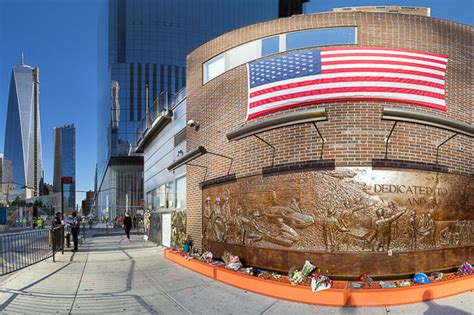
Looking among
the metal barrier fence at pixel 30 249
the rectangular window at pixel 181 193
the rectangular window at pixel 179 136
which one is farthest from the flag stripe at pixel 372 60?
the metal barrier fence at pixel 30 249

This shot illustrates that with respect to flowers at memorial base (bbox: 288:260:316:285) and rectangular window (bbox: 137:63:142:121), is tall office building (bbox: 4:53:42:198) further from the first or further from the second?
flowers at memorial base (bbox: 288:260:316:285)

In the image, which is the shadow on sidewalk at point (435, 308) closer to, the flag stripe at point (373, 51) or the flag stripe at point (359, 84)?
the flag stripe at point (359, 84)

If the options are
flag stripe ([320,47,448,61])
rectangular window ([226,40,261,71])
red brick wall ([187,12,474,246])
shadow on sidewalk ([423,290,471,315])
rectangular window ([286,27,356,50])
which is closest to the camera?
shadow on sidewalk ([423,290,471,315])

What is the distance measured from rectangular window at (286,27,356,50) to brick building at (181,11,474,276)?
3 centimetres

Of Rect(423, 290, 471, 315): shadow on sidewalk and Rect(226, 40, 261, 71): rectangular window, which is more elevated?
Rect(226, 40, 261, 71): rectangular window

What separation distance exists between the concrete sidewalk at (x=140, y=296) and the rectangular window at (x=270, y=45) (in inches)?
255

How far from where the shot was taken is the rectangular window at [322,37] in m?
8.51

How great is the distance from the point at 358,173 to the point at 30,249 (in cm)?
1184

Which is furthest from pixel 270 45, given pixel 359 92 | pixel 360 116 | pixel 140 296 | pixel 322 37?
pixel 140 296

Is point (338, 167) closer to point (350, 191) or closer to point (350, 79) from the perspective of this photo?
point (350, 191)

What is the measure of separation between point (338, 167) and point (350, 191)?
2.03 ft

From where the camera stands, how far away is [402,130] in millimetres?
7934

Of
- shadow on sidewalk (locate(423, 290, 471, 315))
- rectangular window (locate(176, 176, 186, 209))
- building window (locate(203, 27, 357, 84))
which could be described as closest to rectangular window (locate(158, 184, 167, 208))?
rectangular window (locate(176, 176, 186, 209))

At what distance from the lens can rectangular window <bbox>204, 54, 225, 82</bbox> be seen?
1079cm
